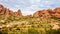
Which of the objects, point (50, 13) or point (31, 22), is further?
point (50, 13)

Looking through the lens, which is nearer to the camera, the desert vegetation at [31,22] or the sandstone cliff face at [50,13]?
the desert vegetation at [31,22]

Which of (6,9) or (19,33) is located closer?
(19,33)

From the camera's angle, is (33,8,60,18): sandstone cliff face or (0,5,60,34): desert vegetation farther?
(33,8,60,18): sandstone cliff face

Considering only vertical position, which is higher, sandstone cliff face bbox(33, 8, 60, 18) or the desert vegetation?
sandstone cliff face bbox(33, 8, 60, 18)

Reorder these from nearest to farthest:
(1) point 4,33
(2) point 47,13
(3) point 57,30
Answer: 1. (1) point 4,33
2. (3) point 57,30
3. (2) point 47,13

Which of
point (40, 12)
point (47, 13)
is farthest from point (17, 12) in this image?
point (47, 13)

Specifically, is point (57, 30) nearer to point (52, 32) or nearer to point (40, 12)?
point (52, 32)

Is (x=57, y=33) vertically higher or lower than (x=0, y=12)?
lower

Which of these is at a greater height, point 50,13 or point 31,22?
point 50,13

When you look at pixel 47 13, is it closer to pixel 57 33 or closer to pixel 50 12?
pixel 50 12

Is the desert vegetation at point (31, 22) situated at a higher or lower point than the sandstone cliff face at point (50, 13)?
lower

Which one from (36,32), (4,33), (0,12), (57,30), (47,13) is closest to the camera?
(4,33)

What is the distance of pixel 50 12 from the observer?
4053 inches

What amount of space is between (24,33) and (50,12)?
59.4 m
